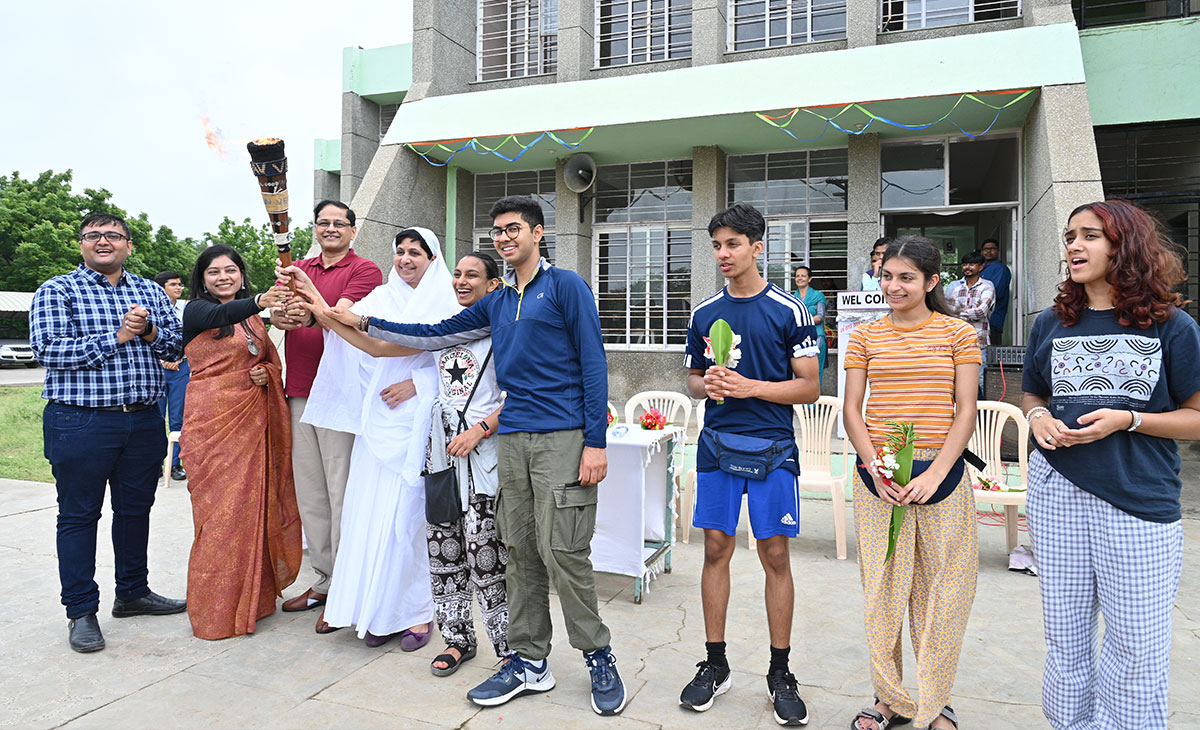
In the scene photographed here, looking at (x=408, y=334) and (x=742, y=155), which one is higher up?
(x=742, y=155)

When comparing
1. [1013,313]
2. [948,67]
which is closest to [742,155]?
[948,67]

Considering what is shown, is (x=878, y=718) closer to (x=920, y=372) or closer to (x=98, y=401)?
(x=920, y=372)

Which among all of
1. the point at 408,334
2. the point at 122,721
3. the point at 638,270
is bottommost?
the point at 122,721

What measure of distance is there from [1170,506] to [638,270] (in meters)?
10.2

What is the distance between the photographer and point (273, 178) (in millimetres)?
3176

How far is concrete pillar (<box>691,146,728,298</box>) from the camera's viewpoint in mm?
11250

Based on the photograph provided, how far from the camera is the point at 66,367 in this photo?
11.9 ft

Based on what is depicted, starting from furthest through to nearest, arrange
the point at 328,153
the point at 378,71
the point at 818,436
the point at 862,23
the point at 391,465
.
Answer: the point at 328,153 → the point at 378,71 → the point at 862,23 → the point at 818,436 → the point at 391,465

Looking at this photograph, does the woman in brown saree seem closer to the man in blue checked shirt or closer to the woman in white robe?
the man in blue checked shirt

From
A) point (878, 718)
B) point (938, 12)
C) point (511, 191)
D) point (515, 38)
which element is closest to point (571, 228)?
point (511, 191)

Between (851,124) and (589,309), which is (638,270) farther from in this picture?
(589,309)

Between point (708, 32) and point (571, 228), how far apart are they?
3.46 m

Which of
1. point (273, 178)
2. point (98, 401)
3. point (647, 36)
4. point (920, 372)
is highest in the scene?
point (647, 36)

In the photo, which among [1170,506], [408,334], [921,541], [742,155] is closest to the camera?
[1170,506]
